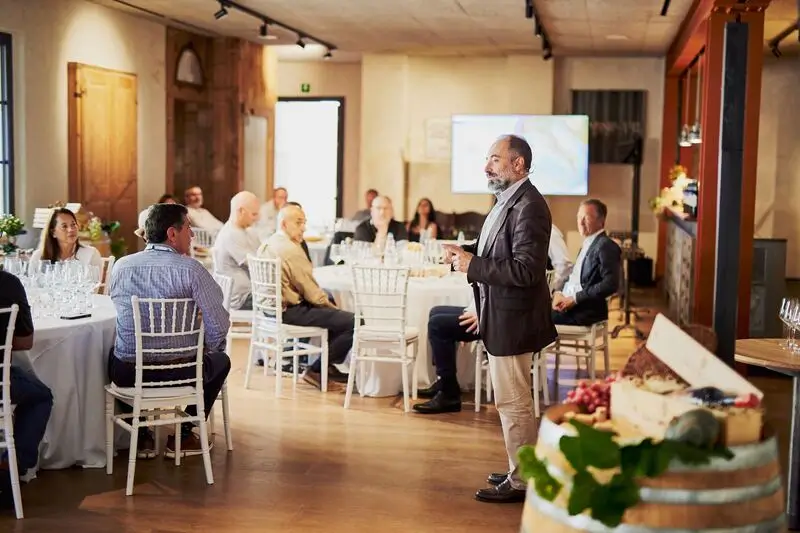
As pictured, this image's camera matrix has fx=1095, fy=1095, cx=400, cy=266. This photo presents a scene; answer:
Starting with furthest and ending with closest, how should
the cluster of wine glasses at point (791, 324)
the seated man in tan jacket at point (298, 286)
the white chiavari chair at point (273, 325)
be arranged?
the seated man in tan jacket at point (298, 286)
the white chiavari chair at point (273, 325)
the cluster of wine glasses at point (791, 324)

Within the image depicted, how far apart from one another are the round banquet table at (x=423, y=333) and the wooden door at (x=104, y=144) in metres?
3.97

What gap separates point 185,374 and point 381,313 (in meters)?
2.00

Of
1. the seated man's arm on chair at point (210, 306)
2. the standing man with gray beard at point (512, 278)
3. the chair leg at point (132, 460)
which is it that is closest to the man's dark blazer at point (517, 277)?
the standing man with gray beard at point (512, 278)

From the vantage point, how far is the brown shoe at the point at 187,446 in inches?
227

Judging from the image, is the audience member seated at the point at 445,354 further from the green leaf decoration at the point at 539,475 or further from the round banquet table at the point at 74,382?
the green leaf decoration at the point at 539,475

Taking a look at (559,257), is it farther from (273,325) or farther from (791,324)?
(791,324)

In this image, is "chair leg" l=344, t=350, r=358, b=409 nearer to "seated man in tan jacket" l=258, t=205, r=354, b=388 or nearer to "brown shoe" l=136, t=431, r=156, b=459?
"seated man in tan jacket" l=258, t=205, r=354, b=388

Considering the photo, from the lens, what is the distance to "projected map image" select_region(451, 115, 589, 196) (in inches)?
586

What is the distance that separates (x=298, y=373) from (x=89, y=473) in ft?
8.99

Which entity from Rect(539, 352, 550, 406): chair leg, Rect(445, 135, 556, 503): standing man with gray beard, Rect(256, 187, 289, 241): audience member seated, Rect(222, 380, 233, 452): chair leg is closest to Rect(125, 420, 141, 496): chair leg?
Rect(222, 380, 233, 452): chair leg

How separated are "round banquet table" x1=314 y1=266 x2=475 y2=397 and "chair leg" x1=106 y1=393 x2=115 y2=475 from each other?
2.35 meters

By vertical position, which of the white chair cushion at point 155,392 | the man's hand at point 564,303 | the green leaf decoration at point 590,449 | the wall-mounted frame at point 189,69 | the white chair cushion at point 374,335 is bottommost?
the white chair cushion at point 155,392

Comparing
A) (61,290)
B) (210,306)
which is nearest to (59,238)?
(61,290)

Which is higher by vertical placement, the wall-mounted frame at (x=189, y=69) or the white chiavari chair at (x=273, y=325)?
the wall-mounted frame at (x=189, y=69)
